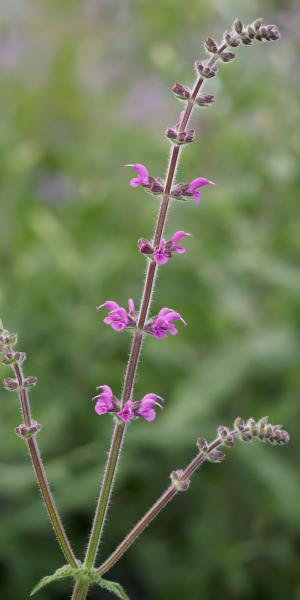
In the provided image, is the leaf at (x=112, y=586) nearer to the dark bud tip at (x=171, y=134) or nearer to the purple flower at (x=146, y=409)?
the purple flower at (x=146, y=409)

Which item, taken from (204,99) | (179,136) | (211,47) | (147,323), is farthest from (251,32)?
(147,323)

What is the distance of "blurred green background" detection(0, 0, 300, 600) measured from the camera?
5.61m

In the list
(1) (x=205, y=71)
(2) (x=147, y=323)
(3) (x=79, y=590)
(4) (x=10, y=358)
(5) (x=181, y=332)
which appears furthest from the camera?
(5) (x=181, y=332)

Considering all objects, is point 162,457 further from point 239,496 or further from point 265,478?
point 265,478

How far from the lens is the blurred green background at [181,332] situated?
5609 millimetres

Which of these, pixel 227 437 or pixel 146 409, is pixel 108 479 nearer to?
pixel 146 409

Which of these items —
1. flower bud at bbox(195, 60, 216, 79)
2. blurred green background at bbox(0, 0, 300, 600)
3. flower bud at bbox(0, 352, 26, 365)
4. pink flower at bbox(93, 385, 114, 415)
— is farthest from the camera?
blurred green background at bbox(0, 0, 300, 600)

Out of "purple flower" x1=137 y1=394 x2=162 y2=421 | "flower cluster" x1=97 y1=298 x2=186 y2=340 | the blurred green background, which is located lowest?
"purple flower" x1=137 y1=394 x2=162 y2=421

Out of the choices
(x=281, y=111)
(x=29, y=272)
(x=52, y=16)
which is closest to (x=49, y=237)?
(x=29, y=272)

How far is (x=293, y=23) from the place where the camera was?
646cm

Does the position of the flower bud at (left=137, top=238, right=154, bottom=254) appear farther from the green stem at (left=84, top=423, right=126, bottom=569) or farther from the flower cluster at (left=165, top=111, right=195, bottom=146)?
the green stem at (left=84, top=423, right=126, bottom=569)

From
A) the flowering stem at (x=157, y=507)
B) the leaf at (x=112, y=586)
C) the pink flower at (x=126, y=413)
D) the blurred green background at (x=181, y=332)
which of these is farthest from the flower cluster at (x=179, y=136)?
the blurred green background at (x=181, y=332)

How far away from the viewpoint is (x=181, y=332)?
22.0ft

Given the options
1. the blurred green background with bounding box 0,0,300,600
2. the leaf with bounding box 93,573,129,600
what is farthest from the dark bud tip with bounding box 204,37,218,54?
the blurred green background with bounding box 0,0,300,600
